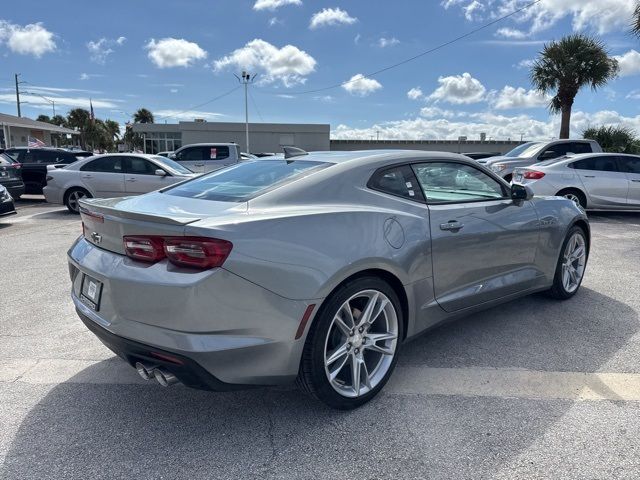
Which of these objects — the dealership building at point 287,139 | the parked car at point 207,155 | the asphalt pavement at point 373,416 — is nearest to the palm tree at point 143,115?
the dealership building at point 287,139

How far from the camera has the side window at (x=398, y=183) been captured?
311 cm

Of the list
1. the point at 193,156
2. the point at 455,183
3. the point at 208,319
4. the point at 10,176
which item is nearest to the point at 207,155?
the point at 193,156

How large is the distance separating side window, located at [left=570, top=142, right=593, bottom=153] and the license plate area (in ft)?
41.2

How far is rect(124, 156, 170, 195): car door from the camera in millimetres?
11023

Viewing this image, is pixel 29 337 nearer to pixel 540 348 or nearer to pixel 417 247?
pixel 417 247

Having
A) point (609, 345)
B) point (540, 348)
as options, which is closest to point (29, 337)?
point (540, 348)

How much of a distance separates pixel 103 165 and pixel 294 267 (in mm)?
10452

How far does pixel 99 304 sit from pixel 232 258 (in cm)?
87

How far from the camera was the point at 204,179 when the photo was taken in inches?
141

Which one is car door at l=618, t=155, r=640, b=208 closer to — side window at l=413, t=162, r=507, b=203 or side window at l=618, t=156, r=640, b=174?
side window at l=618, t=156, r=640, b=174

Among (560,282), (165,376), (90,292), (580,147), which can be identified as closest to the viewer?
(165,376)

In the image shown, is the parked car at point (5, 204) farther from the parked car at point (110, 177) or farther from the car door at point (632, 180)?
the car door at point (632, 180)

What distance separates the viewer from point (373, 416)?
2.78 m

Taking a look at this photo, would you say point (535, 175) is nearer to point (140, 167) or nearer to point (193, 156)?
point (140, 167)
